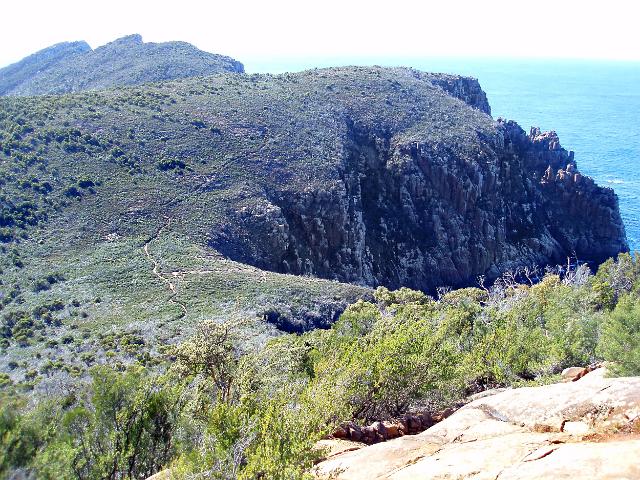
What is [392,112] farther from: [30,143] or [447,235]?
[30,143]

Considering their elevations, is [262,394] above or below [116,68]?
below

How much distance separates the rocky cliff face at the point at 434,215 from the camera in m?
59.9

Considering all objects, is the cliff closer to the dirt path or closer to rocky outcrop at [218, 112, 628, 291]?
rocky outcrop at [218, 112, 628, 291]

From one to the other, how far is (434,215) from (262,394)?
2263 inches

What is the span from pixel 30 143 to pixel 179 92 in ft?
76.7

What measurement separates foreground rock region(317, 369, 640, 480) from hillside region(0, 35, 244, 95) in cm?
8917

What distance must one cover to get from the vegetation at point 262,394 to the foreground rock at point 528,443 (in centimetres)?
203

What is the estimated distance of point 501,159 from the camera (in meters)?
79.8

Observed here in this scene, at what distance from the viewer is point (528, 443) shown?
11.6m

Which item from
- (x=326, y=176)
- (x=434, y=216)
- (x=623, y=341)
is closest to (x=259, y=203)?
(x=326, y=176)

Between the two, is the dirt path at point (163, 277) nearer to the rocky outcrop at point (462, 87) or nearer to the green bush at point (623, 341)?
the green bush at point (623, 341)

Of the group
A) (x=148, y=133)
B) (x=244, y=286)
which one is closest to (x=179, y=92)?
(x=148, y=133)

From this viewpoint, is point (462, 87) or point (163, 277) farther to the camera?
point (462, 87)

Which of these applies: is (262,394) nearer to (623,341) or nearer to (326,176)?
(623,341)
